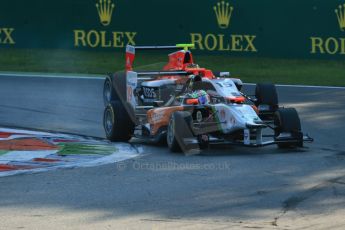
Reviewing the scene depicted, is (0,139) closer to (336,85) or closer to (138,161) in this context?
(138,161)

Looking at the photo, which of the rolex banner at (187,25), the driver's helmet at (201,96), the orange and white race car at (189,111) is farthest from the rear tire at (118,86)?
the rolex banner at (187,25)

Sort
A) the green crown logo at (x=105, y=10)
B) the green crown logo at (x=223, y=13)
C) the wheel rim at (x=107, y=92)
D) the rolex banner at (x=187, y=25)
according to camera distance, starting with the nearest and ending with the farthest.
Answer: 1. the wheel rim at (x=107, y=92)
2. the rolex banner at (x=187, y=25)
3. the green crown logo at (x=223, y=13)
4. the green crown logo at (x=105, y=10)

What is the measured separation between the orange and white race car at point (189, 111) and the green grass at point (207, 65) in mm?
6487

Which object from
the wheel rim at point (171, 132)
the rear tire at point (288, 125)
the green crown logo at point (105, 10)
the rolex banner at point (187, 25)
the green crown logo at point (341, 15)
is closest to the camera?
the wheel rim at point (171, 132)

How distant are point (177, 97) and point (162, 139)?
0.62m

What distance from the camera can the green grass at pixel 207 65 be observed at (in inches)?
736

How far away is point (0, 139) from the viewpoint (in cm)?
1129

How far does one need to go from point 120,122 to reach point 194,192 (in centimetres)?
360

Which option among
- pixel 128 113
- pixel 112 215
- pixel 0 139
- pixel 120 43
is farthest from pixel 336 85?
pixel 112 215

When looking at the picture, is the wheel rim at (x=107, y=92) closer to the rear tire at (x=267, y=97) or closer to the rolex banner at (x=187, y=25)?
the rear tire at (x=267, y=97)

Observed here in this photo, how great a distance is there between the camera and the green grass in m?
18.7

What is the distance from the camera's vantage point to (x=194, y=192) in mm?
7773

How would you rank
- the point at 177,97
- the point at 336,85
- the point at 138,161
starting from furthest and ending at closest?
the point at 336,85 → the point at 177,97 → the point at 138,161

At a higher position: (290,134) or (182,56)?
(182,56)
